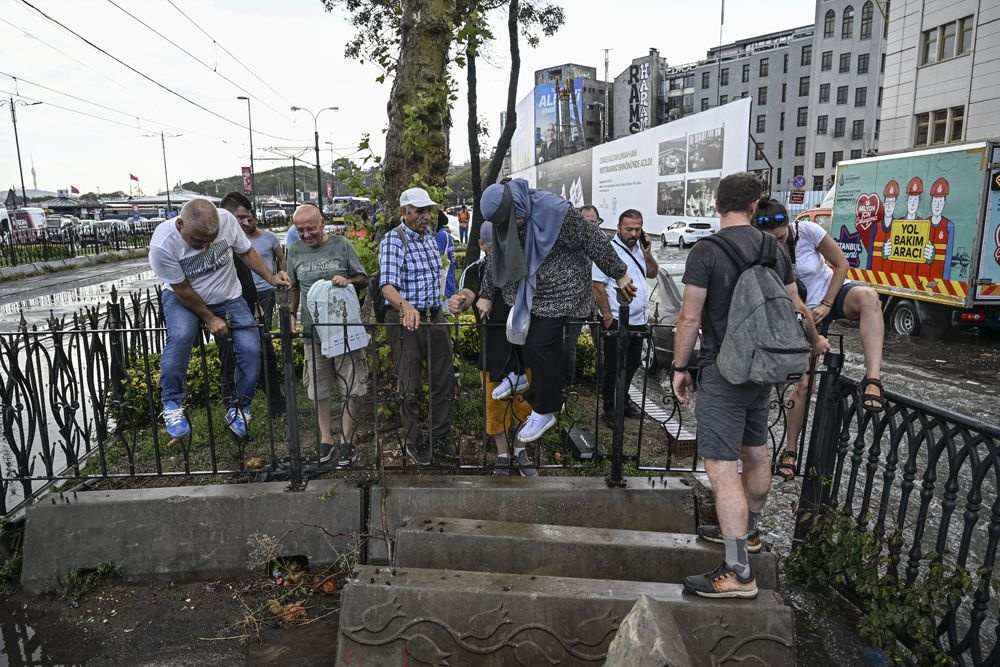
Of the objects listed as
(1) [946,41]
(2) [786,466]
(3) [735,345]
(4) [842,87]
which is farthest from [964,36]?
(4) [842,87]

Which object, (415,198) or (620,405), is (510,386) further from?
(415,198)

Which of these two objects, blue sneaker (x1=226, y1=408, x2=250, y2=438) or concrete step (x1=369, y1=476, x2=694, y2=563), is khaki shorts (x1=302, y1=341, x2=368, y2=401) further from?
concrete step (x1=369, y1=476, x2=694, y2=563)

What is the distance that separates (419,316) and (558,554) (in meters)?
1.89

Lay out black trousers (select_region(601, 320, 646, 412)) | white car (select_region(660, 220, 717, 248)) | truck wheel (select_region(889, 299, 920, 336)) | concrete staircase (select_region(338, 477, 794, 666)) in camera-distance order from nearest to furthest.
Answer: concrete staircase (select_region(338, 477, 794, 666)) → black trousers (select_region(601, 320, 646, 412)) → truck wheel (select_region(889, 299, 920, 336)) → white car (select_region(660, 220, 717, 248))

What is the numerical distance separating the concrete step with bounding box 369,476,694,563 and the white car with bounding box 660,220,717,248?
92.2 ft

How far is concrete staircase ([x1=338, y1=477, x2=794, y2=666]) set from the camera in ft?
9.09

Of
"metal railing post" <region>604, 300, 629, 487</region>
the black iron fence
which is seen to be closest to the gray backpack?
"metal railing post" <region>604, 300, 629, 487</region>

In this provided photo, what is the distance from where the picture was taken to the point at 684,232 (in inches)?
1241

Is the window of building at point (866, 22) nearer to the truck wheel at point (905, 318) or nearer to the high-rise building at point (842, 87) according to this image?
the high-rise building at point (842, 87)

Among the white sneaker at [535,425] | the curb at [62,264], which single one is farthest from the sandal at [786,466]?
the curb at [62,264]

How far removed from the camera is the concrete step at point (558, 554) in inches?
129

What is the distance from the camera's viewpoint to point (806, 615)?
10.8 ft

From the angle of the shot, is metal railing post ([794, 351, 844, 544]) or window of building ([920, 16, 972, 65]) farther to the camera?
window of building ([920, 16, 972, 65])

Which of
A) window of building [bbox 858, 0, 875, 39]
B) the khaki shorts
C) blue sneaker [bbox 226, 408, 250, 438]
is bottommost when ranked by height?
blue sneaker [bbox 226, 408, 250, 438]
